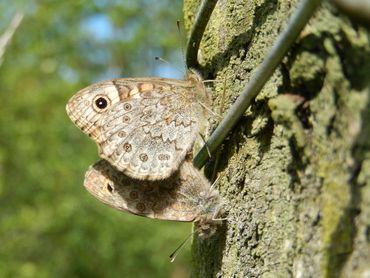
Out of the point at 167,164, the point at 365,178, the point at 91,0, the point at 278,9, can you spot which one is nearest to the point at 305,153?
the point at 365,178

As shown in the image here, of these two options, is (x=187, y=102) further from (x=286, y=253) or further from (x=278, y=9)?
(x=286, y=253)

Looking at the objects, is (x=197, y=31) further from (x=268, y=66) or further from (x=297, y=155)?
(x=297, y=155)

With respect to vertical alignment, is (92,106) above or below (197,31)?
below

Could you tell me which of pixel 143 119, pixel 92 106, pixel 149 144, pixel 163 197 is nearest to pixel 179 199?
pixel 163 197

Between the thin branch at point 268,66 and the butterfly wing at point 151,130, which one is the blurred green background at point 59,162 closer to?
the butterfly wing at point 151,130

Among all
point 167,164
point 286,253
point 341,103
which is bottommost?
point 167,164

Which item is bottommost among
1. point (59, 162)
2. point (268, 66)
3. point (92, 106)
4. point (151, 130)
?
point (59, 162)

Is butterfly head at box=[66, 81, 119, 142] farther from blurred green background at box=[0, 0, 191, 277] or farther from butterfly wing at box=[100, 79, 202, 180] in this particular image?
blurred green background at box=[0, 0, 191, 277]
